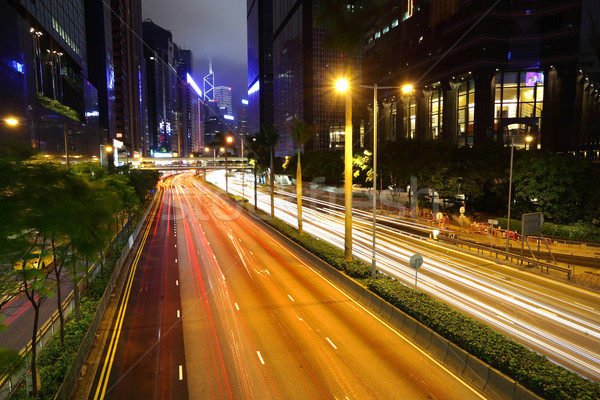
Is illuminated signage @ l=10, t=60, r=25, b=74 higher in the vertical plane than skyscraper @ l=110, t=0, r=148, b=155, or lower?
lower

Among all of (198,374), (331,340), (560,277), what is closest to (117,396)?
(198,374)

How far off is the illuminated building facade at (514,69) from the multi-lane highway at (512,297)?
40773 mm

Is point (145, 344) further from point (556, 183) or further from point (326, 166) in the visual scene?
point (326, 166)

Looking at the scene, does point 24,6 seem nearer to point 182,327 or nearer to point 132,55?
point 182,327

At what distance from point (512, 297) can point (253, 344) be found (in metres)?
14.0

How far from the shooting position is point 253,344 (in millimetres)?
14078

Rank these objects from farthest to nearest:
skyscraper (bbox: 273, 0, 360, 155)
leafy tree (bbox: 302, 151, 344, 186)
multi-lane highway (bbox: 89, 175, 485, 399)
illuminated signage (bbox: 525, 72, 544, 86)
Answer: skyscraper (bbox: 273, 0, 360, 155) < leafy tree (bbox: 302, 151, 344, 186) < illuminated signage (bbox: 525, 72, 544, 86) < multi-lane highway (bbox: 89, 175, 485, 399)

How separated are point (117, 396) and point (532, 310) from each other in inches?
705

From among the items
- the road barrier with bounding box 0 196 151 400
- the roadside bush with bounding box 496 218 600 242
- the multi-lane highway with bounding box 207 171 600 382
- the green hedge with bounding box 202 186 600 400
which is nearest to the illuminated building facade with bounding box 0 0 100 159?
the road barrier with bounding box 0 196 151 400

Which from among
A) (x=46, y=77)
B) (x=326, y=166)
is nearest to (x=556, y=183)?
(x=326, y=166)

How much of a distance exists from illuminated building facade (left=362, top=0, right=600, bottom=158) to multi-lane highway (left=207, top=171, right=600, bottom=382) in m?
40.8

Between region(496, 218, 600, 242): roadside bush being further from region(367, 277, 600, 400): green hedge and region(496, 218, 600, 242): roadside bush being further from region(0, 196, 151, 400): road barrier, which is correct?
region(0, 196, 151, 400): road barrier

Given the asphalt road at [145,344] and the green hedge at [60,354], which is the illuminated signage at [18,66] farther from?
the green hedge at [60,354]

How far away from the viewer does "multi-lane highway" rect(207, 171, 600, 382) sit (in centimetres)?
1367
